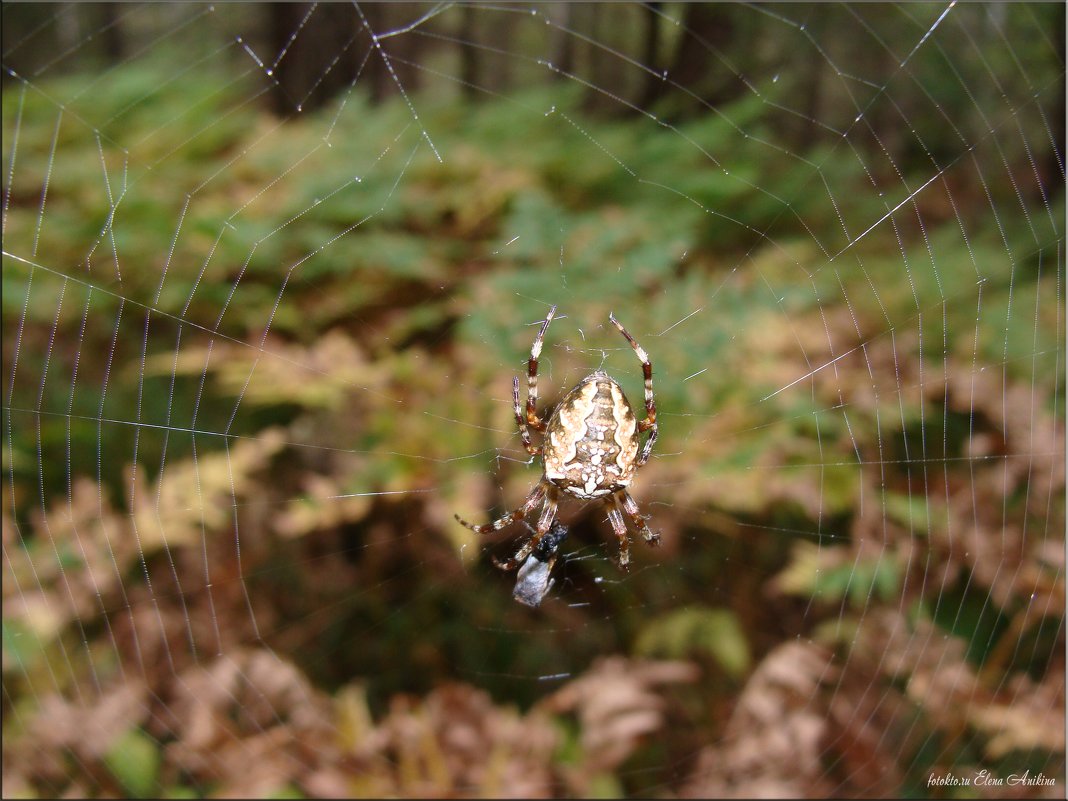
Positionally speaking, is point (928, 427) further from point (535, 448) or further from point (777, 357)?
point (535, 448)

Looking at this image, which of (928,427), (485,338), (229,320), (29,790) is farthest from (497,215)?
(29,790)

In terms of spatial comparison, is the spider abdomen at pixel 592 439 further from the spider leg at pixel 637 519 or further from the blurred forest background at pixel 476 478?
the blurred forest background at pixel 476 478

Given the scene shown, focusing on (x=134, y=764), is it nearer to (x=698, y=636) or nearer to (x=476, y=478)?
(x=476, y=478)

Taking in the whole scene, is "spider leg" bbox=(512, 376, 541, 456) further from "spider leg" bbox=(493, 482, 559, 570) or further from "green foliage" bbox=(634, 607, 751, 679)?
"green foliage" bbox=(634, 607, 751, 679)

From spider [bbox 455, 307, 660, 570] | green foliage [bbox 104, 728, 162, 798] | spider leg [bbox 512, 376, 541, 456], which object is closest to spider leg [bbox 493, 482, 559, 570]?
spider [bbox 455, 307, 660, 570]

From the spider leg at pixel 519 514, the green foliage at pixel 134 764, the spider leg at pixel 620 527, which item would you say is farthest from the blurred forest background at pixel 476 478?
the spider leg at pixel 620 527

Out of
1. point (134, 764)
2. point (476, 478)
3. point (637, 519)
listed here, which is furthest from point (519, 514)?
point (134, 764)
